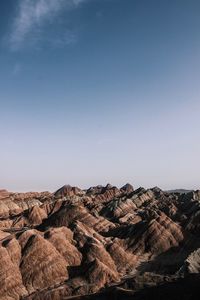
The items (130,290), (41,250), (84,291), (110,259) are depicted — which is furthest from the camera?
(110,259)

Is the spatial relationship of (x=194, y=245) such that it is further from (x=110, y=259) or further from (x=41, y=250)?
(x=41, y=250)

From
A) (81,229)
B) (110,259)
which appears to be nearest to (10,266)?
(110,259)

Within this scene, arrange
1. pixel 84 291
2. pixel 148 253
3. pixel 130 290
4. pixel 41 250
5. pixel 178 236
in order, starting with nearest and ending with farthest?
pixel 130 290 → pixel 84 291 → pixel 41 250 → pixel 148 253 → pixel 178 236

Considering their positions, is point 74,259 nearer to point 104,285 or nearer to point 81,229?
point 104,285

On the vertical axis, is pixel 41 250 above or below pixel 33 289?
above

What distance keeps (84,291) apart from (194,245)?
54.7 metres

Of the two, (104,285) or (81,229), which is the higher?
(81,229)

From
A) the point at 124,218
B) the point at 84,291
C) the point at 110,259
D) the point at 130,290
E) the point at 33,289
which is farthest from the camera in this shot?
the point at 124,218

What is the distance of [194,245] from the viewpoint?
12800 cm

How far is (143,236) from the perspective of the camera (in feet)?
422

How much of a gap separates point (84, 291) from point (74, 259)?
62.7 ft

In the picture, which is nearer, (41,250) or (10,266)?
(10,266)

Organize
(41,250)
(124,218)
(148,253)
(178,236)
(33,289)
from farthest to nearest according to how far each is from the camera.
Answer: (124,218), (178,236), (148,253), (41,250), (33,289)

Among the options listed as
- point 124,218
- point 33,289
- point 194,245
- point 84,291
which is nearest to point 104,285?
point 84,291
